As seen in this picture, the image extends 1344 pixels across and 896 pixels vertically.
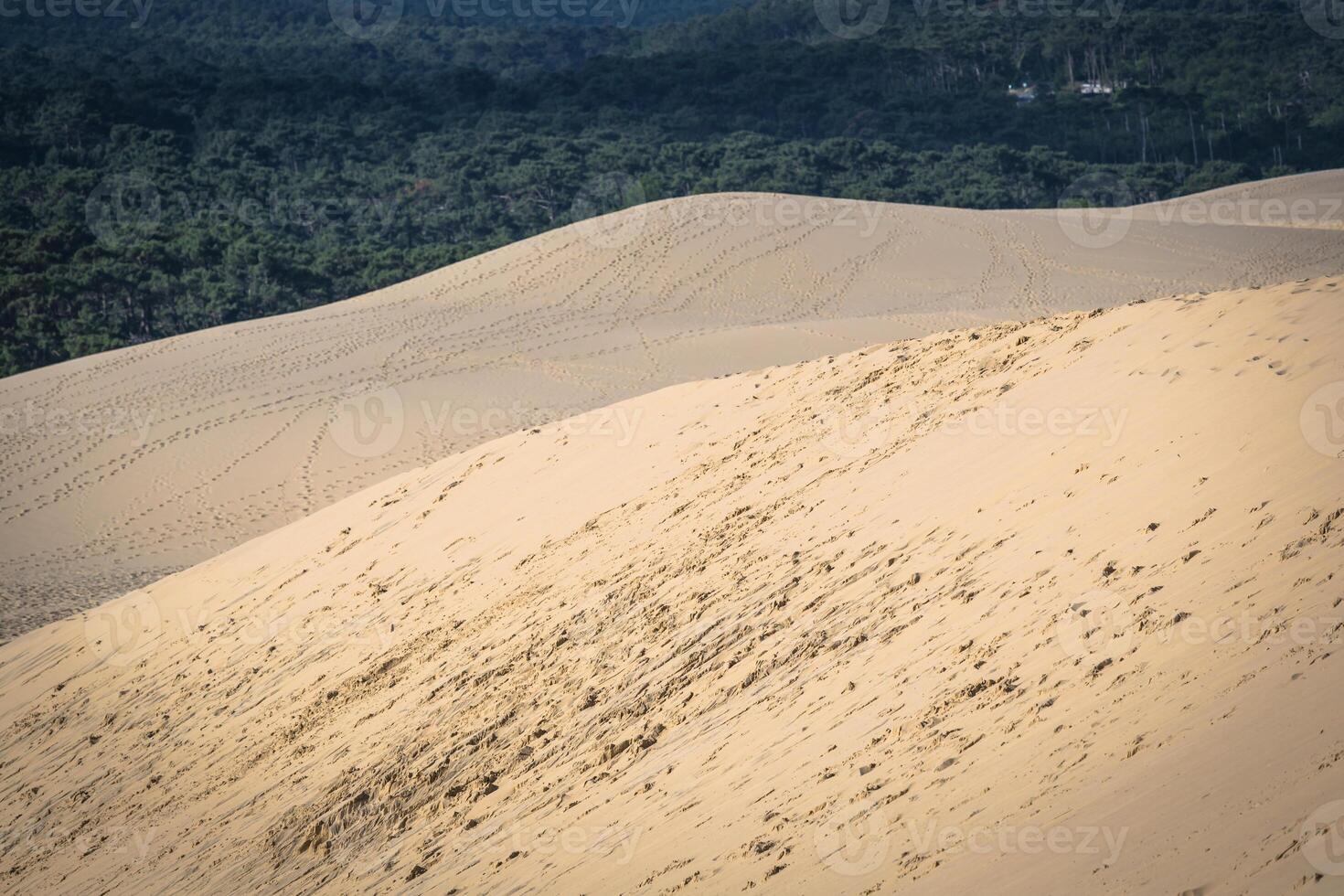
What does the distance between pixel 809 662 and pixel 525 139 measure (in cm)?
7085

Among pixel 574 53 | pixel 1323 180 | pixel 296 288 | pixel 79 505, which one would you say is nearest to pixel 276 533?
pixel 79 505

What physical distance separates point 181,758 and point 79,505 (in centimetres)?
1185

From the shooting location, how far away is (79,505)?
779 inches

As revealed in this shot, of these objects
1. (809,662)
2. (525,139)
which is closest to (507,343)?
(809,662)

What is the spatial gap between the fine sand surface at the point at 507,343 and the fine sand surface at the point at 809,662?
6646mm

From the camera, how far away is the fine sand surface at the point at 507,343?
1962cm

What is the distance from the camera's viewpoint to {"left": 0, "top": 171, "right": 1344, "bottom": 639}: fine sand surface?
19.6m

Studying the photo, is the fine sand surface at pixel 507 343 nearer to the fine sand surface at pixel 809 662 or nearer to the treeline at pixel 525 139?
the fine sand surface at pixel 809 662

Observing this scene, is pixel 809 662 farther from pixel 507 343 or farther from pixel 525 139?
pixel 525 139

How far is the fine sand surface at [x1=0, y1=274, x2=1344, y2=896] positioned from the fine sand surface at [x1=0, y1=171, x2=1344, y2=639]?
6646 mm

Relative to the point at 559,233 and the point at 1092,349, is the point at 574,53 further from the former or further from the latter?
the point at 1092,349

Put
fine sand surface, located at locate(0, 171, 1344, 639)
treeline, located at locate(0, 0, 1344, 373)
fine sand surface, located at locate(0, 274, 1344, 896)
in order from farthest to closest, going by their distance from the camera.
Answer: treeline, located at locate(0, 0, 1344, 373), fine sand surface, located at locate(0, 171, 1344, 639), fine sand surface, located at locate(0, 274, 1344, 896)

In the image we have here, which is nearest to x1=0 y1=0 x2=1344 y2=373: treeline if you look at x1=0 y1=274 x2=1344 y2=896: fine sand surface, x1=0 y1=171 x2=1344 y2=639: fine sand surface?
x1=0 y1=171 x2=1344 y2=639: fine sand surface

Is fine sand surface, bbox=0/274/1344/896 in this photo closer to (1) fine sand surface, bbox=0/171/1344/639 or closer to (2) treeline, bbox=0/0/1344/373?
(1) fine sand surface, bbox=0/171/1344/639
